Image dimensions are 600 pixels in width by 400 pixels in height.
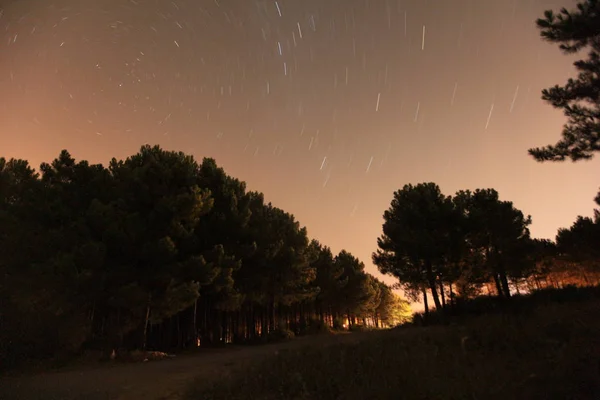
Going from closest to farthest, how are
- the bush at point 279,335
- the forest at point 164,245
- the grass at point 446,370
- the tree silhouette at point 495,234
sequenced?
the grass at point 446,370 < the forest at point 164,245 < the bush at point 279,335 < the tree silhouette at point 495,234

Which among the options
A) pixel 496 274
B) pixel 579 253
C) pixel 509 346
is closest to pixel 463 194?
pixel 496 274

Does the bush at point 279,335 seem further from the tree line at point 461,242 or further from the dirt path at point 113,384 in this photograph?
the dirt path at point 113,384

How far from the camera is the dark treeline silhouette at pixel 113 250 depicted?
1709 cm

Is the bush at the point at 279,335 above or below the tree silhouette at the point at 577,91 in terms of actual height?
below

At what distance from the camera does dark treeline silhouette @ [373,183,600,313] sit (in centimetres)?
2997

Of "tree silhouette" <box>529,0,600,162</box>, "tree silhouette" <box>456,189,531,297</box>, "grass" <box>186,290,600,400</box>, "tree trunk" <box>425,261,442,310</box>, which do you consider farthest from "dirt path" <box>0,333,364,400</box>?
"tree silhouette" <box>456,189,531,297</box>

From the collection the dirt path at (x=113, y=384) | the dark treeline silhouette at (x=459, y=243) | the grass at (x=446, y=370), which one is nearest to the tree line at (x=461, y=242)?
the dark treeline silhouette at (x=459, y=243)

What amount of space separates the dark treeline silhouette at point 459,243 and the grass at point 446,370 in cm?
1760

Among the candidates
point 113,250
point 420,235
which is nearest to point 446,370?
point 113,250

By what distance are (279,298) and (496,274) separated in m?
20.7

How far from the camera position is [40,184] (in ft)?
61.7

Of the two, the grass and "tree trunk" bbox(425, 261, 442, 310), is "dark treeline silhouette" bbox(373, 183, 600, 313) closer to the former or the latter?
"tree trunk" bbox(425, 261, 442, 310)

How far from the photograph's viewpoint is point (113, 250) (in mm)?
19234

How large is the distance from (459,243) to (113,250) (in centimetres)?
2584
